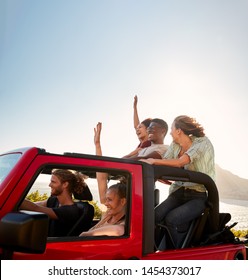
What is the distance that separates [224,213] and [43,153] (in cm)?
233

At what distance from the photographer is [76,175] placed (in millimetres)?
3318

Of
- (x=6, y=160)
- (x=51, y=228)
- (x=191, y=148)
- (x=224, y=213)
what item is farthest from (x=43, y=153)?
(x=224, y=213)

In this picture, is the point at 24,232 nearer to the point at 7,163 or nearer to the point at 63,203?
the point at 7,163

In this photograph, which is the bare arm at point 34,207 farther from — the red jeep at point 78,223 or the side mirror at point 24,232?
the side mirror at point 24,232

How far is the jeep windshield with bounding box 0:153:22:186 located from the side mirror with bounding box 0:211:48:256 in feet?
1.56

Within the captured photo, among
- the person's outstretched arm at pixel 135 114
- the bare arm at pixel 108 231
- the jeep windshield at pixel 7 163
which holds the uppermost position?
the person's outstretched arm at pixel 135 114

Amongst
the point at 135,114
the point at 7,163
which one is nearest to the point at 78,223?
the point at 7,163

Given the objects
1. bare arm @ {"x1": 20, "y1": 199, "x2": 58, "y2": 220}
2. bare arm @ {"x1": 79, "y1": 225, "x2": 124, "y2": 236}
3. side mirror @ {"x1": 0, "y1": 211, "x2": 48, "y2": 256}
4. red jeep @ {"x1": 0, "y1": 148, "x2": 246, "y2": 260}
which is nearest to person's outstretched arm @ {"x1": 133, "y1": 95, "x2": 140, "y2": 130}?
red jeep @ {"x1": 0, "y1": 148, "x2": 246, "y2": 260}

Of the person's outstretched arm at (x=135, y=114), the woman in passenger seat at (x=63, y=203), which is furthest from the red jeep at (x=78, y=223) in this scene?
the person's outstretched arm at (x=135, y=114)

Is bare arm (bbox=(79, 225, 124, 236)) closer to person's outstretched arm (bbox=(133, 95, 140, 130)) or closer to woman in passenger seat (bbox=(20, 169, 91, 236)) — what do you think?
woman in passenger seat (bbox=(20, 169, 91, 236))

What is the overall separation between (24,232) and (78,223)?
3.88 ft

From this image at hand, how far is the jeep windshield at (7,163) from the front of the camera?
2.48 meters

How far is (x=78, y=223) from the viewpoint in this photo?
3.09 metres

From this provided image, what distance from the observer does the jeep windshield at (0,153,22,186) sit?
2481mm
